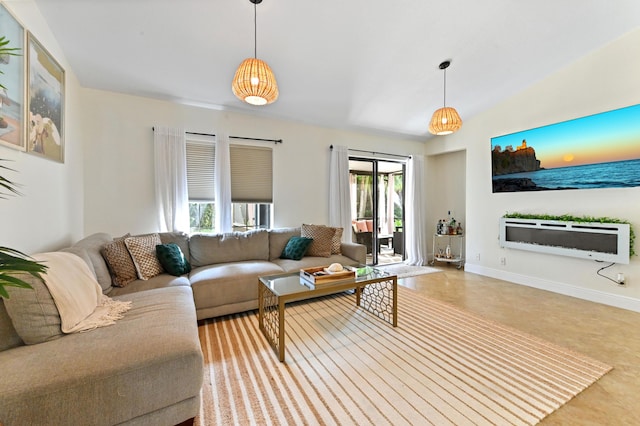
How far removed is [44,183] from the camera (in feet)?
7.04

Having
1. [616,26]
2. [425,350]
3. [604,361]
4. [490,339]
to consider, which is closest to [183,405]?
[425,350]

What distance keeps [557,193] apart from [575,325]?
1878mm

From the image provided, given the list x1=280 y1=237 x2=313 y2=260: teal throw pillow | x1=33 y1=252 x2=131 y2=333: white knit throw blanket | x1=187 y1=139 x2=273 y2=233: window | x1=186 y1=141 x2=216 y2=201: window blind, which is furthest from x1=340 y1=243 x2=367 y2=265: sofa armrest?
x1=33 y1=252 x2=131 y2=333: white knit throw blanket

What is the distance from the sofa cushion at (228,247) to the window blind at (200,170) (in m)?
0.66

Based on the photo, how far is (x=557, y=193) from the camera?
357 centimetres

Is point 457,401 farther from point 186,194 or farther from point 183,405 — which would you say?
point 186,194

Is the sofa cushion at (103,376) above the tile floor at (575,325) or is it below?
above

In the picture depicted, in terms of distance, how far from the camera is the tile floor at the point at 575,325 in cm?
149

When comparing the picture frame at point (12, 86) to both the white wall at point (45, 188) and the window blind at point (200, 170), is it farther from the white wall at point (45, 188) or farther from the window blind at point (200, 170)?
the window blind at point (200, 170)

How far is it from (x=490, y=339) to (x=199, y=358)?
2.32m

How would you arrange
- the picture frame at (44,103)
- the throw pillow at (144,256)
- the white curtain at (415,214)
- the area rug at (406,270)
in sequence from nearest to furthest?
the picture frame at (44,103) < the throw pillow at (144,256) < the area rug at (406,270) < the white curtain at (415,214)

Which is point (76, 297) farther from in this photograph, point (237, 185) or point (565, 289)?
point (565, 289)

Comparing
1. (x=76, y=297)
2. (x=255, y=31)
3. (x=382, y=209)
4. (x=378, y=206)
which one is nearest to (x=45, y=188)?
(x=76, y=297)

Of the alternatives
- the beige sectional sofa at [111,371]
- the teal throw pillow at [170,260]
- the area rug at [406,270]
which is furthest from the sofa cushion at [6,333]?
the area rug at [406,270]
